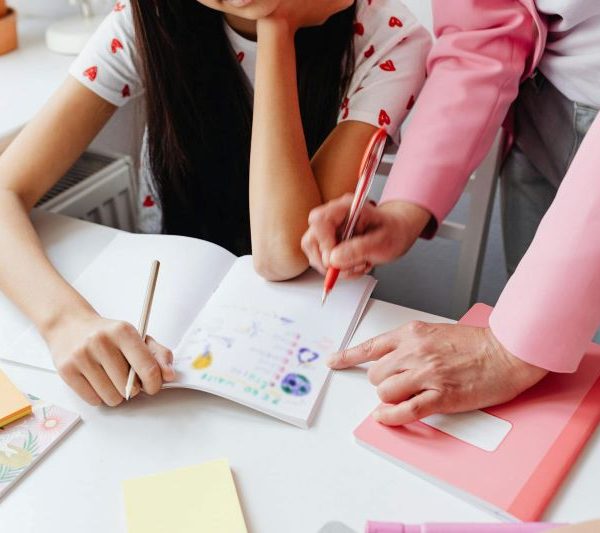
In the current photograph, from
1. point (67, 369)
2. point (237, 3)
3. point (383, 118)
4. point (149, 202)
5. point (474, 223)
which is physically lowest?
point (149, 202)

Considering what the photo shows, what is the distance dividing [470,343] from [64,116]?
0.65 m

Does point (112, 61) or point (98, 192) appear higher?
point (112, 61)

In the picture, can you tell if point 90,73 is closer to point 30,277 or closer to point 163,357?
point 30,277

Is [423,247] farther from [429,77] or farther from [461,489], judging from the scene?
[461,489]

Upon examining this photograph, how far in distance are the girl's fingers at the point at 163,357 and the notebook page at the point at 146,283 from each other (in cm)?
3

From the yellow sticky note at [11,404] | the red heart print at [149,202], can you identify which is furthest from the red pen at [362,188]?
the red heart print at [149,202]

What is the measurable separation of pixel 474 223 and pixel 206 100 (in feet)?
1.58

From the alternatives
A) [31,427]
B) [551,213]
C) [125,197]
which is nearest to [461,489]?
[551,213]

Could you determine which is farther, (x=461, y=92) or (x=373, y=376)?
(x=461, y=92)

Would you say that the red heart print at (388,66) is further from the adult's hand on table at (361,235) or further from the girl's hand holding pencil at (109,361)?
the girl's hand holding pencil at (109,361)

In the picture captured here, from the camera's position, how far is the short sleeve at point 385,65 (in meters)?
0.92

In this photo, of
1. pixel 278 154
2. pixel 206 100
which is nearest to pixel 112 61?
pixel 206 100

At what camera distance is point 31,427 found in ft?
2.00

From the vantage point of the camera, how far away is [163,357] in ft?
2.14
